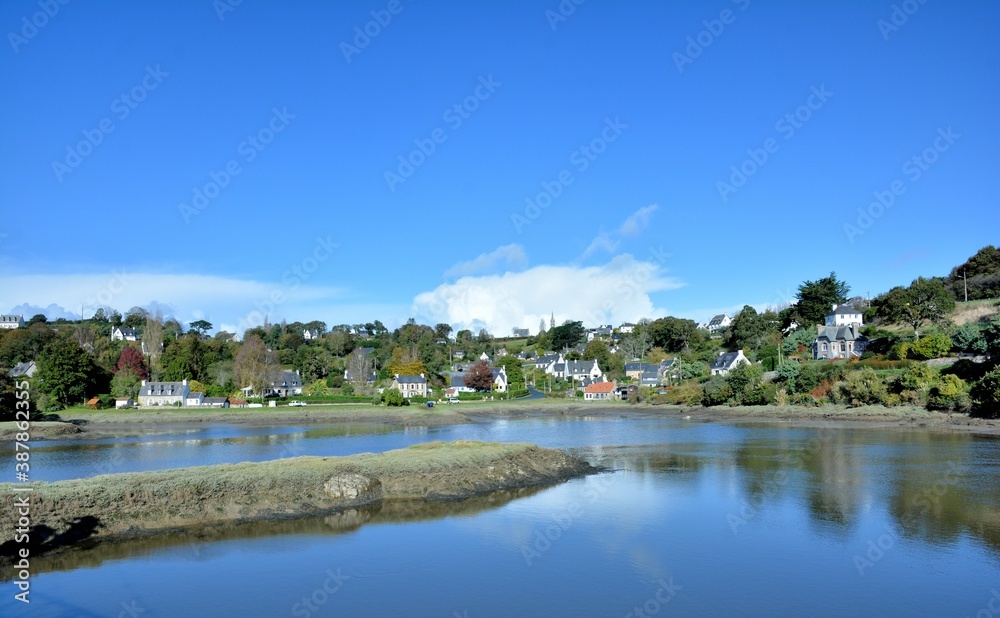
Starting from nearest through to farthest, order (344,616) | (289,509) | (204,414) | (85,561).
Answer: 1. (344,616)
2. (85,561)
3. (289,509)
4. (204,414)

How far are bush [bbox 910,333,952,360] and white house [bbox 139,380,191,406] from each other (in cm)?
7765

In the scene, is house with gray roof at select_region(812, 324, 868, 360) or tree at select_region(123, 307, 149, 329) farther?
tree at select_region(123, 307, 149, 329)

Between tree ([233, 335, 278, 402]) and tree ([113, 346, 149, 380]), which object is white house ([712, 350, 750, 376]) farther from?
tree ([113, 346, 149, 380])

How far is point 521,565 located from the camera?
62.9 feet

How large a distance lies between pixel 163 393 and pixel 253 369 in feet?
38.1

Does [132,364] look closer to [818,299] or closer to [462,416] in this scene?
[462,416]

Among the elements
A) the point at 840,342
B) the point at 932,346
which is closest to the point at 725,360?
the point at 840,342

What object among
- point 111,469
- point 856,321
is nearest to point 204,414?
point 111,469

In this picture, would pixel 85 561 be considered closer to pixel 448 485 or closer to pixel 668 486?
pixel 448 485

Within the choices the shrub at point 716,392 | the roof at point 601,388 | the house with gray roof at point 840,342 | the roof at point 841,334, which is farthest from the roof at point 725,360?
the shrub at point 716,392

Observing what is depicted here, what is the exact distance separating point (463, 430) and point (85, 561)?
3974 cm

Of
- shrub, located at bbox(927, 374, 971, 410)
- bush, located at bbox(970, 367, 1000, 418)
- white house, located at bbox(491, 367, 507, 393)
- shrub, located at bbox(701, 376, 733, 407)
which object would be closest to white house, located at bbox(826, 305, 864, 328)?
shrub, located at bbox(701, 376, 733, 407)

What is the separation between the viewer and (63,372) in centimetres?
7675

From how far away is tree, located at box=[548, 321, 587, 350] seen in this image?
153750 mm
